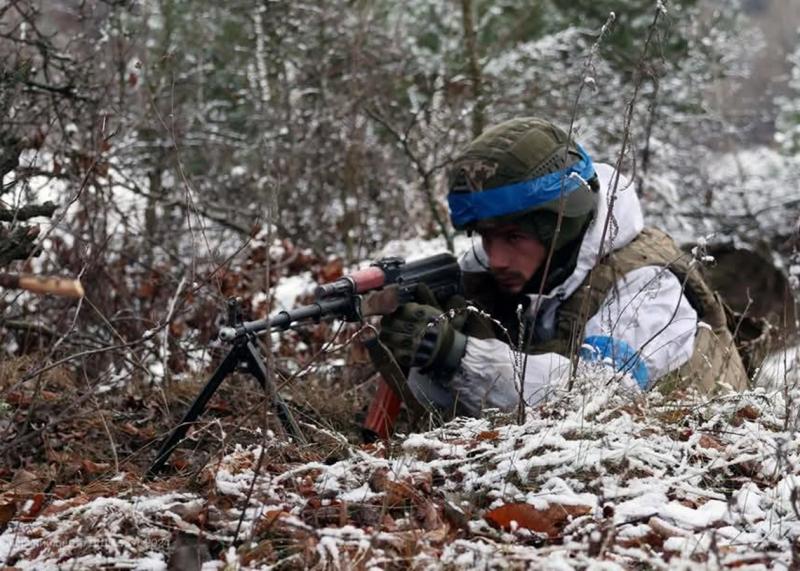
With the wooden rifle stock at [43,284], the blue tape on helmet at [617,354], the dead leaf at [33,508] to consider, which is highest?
the wooden rifle stock at [43,284]

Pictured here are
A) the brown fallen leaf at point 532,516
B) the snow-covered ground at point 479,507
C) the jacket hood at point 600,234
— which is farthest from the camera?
the jacket hood at point 600,234

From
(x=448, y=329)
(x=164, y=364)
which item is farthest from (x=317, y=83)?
(x=448, y=329)

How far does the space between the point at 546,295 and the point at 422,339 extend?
2.27ft

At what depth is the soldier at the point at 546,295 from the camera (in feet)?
12.9

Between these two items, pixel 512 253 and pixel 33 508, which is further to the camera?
pixel 512 253

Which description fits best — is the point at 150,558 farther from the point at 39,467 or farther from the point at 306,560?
the point at 39,467

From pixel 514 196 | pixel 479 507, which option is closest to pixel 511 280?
pixel 514 196

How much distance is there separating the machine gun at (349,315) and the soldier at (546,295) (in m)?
0.10

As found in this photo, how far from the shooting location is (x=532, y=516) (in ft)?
8.38

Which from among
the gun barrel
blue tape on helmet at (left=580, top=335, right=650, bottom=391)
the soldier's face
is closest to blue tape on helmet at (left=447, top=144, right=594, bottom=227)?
the soldier's face

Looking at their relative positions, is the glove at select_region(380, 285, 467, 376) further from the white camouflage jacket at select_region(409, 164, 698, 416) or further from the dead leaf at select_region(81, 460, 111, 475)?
the dead leaf at select_region(81, 460, 111, 475)

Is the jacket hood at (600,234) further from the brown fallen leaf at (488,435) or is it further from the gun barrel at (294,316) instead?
the brown fallen leaf at (488,435)

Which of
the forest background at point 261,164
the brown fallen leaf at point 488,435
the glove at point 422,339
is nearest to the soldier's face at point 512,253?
the glove at point 422,339

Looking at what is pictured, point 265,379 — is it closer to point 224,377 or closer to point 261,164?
point 224,377
